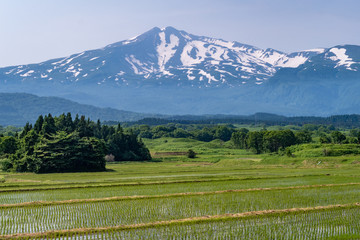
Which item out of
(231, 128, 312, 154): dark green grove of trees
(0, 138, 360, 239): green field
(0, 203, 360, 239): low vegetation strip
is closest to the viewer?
(0, 203, 360, 239): low vegetation strip

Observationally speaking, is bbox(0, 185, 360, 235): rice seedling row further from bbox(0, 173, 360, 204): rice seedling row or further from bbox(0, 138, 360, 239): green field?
bbox(0, 173, 360, 204): rice seedling row

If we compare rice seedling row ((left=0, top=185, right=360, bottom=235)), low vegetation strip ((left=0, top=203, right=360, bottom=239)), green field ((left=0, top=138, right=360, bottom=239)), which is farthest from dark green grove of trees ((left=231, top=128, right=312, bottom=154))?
low vegetation strip ((left=0, top=203, right=360, bottom=239))

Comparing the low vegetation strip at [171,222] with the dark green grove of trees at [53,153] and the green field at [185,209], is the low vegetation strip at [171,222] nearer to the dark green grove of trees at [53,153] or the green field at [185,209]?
the green field at [185,209]

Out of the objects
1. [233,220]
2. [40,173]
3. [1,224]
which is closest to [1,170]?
[40,173]

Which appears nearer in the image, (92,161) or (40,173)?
(40,173)

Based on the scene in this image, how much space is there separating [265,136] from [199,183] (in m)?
71.2

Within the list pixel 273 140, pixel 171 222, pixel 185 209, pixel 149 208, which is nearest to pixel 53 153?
pixel 149 208

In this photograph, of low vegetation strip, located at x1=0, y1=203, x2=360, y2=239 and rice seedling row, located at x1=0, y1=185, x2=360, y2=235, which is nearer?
low vegetation strip, located at x1=0, y1=203, x2=360, y2=239

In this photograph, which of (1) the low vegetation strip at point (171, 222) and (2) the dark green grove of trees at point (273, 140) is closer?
(1) the low vegetation strip at point (171, 222)

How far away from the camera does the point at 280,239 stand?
900 inches

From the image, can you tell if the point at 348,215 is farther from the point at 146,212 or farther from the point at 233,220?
the point at 146,212

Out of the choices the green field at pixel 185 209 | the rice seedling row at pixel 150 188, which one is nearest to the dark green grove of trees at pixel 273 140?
the rice seedling row at pixel 150 188

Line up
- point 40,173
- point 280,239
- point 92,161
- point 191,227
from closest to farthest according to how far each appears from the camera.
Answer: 1. point 280,239
2. point 191,227
3. point 40,173
4. point 92,161

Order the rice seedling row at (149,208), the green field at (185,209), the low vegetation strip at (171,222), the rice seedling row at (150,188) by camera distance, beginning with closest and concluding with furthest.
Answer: the low vegetation strip at (171,222) < the green field at (185,209) < the rice seedling row at (149,208) < the rice seedling row at (150,188)
